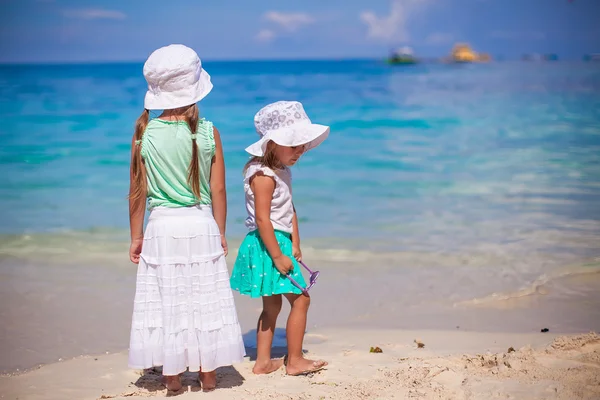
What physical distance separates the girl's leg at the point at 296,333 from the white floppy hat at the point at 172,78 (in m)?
1.08

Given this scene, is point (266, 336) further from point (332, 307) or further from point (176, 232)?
point (332, 307)

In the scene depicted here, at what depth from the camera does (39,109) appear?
2016 cm

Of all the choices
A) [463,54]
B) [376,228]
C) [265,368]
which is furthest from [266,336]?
[463,54]

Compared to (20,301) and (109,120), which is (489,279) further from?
(109,120)

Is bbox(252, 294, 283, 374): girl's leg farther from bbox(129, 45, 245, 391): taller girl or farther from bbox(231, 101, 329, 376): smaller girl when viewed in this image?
bbox(129, 45, 245, 391): taller girl

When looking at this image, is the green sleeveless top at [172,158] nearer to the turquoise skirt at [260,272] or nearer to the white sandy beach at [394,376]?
the turquoise skirt at [260,272]

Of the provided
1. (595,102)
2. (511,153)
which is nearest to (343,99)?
(595,102)

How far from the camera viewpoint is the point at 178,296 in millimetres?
3113

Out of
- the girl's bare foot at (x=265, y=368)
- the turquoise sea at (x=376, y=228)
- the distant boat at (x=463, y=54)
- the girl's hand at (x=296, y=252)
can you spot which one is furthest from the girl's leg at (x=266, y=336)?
the distant boat at (x=463, y=54)

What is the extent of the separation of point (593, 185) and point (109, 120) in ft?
39.6

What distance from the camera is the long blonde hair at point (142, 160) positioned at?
10.2 feet

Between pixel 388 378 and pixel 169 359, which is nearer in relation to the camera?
pixel 169 359

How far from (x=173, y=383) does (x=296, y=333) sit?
0.63 m

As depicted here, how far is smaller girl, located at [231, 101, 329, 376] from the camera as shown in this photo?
3344 millimetres
